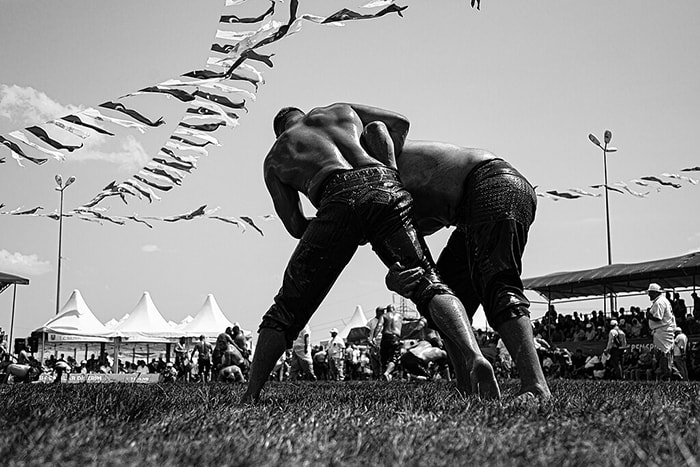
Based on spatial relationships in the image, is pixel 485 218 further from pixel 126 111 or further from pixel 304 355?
pixel 304 355

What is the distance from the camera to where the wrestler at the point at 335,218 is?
135 inches

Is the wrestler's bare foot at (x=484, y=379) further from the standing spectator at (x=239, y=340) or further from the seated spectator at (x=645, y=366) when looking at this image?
the seated spectator at (x=645, y=366)

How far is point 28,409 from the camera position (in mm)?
2641

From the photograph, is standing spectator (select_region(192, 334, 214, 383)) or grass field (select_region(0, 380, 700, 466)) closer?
grass field (select_region(0, 380, 700, 466))

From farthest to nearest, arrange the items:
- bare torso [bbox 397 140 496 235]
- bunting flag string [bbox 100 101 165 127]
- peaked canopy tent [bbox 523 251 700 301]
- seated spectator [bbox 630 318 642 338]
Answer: peaked canopy tent [bbox 523 251 700 301], seated spectator [bbox 630 318 642 338], bunting flag string [bbox 100 101 165 127], bare torso [bbox 397 140 496 235]

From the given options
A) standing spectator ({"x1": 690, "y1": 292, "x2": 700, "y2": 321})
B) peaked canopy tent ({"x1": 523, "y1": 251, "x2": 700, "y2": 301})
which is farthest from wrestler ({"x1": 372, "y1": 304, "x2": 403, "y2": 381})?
peaked canopy tent ({"x1": 523, "y1": 251, "x2": 700, "y2": 301})

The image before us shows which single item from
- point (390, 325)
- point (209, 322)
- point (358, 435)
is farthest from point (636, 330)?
point (358, 435)

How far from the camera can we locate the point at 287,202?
153 inches

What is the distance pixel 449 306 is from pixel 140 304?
2917 cm

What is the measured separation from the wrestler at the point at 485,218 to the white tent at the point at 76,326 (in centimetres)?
2590

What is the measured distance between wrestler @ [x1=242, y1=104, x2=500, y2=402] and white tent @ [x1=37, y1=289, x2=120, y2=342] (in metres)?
25.7

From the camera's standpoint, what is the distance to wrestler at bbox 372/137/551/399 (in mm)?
3467

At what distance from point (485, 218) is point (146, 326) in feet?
91.7

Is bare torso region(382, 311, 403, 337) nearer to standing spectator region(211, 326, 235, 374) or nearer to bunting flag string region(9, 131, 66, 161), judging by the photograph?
standing spectator region(211, 326, 235, 374)
